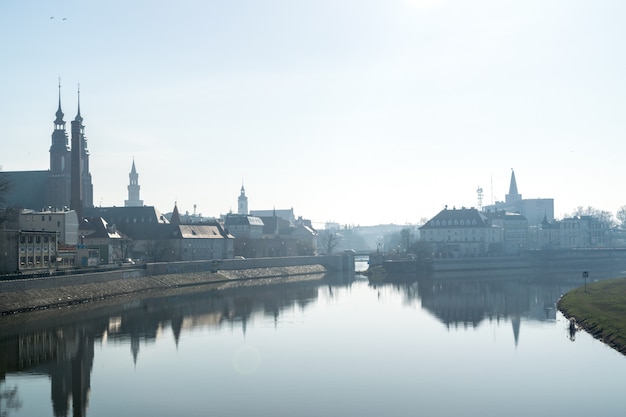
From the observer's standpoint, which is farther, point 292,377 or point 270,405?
point 292,377

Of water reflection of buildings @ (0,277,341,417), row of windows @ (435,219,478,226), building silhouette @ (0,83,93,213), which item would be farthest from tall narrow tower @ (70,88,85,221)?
row of windows @ (435,219,478,226)

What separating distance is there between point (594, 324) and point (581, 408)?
23.9m

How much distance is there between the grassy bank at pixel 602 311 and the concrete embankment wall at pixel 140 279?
46.7 meters

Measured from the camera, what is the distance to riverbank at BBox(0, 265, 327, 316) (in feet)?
227

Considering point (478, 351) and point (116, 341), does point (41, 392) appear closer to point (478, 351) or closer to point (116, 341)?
point (116, 341)

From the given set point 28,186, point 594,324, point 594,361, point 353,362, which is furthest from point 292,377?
point 28,186

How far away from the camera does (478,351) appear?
5112 cm

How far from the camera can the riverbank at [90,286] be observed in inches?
2721

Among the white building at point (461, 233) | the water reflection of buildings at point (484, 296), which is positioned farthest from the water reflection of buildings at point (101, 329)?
the white building at point (461, 233)

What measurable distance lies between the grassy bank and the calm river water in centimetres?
136

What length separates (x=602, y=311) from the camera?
2443 inches

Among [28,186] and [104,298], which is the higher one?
[28,186]

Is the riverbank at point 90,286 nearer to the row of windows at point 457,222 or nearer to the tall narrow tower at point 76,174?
the tall narrow tower at point 76,174

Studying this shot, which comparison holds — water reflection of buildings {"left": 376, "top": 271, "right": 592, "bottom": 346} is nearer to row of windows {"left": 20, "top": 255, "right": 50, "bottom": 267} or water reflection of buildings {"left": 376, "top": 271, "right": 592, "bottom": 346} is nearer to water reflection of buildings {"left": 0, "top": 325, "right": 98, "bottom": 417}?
water reflection of buildings {"left": 0, "top": 325, "right": 98, "bottom": 417}
